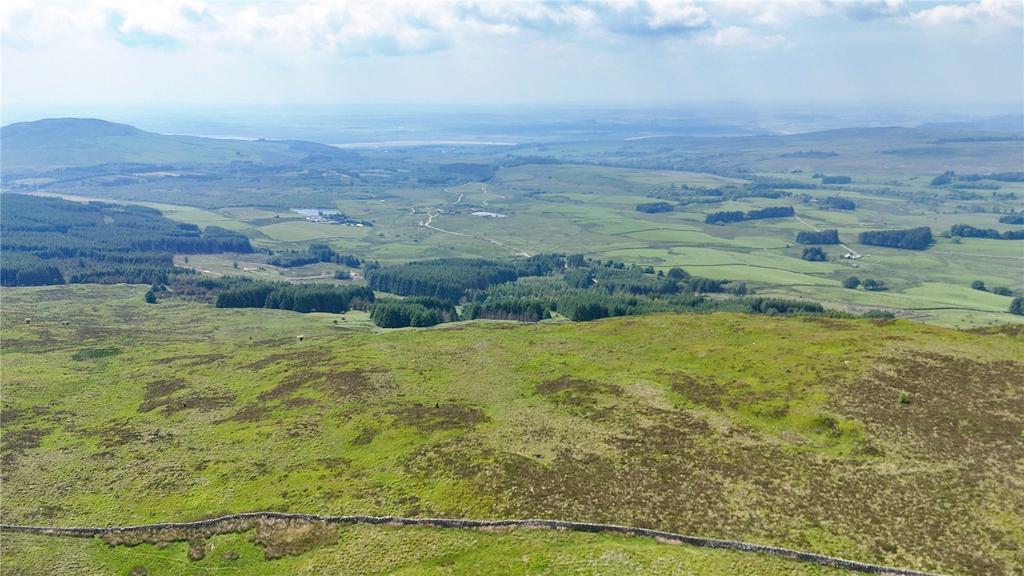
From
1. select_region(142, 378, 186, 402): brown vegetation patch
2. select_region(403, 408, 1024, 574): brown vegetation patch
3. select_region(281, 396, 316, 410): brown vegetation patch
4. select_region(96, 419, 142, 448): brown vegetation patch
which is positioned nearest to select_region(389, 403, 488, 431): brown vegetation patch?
select_region(403, 408, 1024, 574): brown vegetation patch

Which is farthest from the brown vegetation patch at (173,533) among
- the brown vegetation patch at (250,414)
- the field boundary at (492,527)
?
the brown vegetation patch at (250,414)

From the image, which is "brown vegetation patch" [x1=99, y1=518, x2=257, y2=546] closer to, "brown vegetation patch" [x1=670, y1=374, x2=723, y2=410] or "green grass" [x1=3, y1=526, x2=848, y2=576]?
"green grass" [x1=3, y1=526, x2=848, y2=576]

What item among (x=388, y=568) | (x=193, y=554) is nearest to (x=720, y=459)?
(x=388, y=568)

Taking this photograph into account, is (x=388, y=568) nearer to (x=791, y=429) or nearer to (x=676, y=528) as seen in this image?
(x=676, y=528)

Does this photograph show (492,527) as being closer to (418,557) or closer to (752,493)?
(418,557)

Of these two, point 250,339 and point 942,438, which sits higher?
point 942,438

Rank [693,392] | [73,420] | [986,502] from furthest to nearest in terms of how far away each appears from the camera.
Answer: [73,420]
[693,392]
[986,502]
